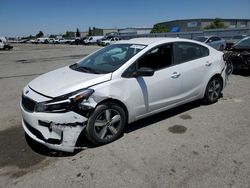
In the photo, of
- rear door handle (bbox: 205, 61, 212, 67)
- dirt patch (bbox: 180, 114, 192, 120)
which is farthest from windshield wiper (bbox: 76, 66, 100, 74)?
rear door handle (bbox: 205, 61, 212, 67)

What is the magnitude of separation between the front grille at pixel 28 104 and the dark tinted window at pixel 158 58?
5.89 ft

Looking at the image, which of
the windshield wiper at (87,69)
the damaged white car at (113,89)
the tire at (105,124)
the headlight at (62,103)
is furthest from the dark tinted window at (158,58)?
the headlight at (62,103)

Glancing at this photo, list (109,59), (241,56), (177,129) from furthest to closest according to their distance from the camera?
(241,56) < (109,59) < (177,129)

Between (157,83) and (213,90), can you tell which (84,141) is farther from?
(213,90)

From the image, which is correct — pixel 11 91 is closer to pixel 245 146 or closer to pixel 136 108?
pixel 136 108

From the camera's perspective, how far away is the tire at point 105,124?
3.59 metres

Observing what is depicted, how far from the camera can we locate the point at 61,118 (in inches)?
131

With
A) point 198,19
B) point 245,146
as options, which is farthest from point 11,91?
point 198,19

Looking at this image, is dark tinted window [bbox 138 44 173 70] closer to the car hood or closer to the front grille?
the car hood

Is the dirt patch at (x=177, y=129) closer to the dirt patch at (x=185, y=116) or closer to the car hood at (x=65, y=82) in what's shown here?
the dirt patch at (x=185, y=116)

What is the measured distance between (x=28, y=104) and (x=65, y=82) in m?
0.62

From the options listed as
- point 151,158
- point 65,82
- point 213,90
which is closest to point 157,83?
point 151,158

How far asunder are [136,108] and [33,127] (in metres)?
1.62

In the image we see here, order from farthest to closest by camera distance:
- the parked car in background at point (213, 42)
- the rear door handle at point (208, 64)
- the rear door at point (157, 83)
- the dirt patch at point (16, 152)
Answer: the parked car in background at point (213, 42)
the rear door handle at point (208, 64)
the rear door at point (157, 83)
the dirt patch at point (16, 152)
